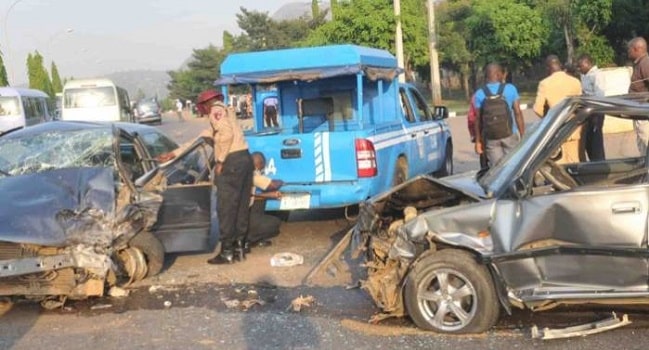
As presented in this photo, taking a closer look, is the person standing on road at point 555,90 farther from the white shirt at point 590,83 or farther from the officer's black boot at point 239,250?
the officer's black boot at point 239,250

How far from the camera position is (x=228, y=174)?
26.2ft

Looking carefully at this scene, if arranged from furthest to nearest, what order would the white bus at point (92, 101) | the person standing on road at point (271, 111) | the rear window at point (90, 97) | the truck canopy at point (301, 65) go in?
the rear window at point (90, 97) → the white bus at point (92, 101) → the person standing on road at point (271, 111) → the truck canopy at point (301, 65)

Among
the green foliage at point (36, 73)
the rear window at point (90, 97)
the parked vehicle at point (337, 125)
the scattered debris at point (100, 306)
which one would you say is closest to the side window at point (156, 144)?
the parked vehicle at point (337, 125)

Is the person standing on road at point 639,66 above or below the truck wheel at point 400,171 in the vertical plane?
above

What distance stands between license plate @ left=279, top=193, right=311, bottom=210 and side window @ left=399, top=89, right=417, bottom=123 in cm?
289

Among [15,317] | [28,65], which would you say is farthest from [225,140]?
[28,65]

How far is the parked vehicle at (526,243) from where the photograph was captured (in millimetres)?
4973

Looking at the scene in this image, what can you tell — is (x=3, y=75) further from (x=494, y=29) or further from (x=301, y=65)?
(x=301, y=65)

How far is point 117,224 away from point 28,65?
210 feet

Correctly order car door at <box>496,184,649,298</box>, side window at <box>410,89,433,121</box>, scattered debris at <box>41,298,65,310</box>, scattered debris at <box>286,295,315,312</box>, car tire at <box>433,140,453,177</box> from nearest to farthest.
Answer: car door at <box>496,184,649,298</box> → scattered debris at <box>286,295,315,312</box> → scattered debris at <box>41,298,65,310</box> → side window at <box>410,89,433,121</box> → car tire at <box>433,140,453,177</box>

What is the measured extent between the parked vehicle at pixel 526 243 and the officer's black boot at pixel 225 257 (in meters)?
2.62

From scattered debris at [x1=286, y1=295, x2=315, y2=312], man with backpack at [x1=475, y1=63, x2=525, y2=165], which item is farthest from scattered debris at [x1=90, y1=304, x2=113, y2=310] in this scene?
man with backpack at [x1=475, y1=63, x2=525, y2=165]

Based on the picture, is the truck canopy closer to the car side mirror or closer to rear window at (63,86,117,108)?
the car side mirror

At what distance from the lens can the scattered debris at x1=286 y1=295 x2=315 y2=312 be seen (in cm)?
626
